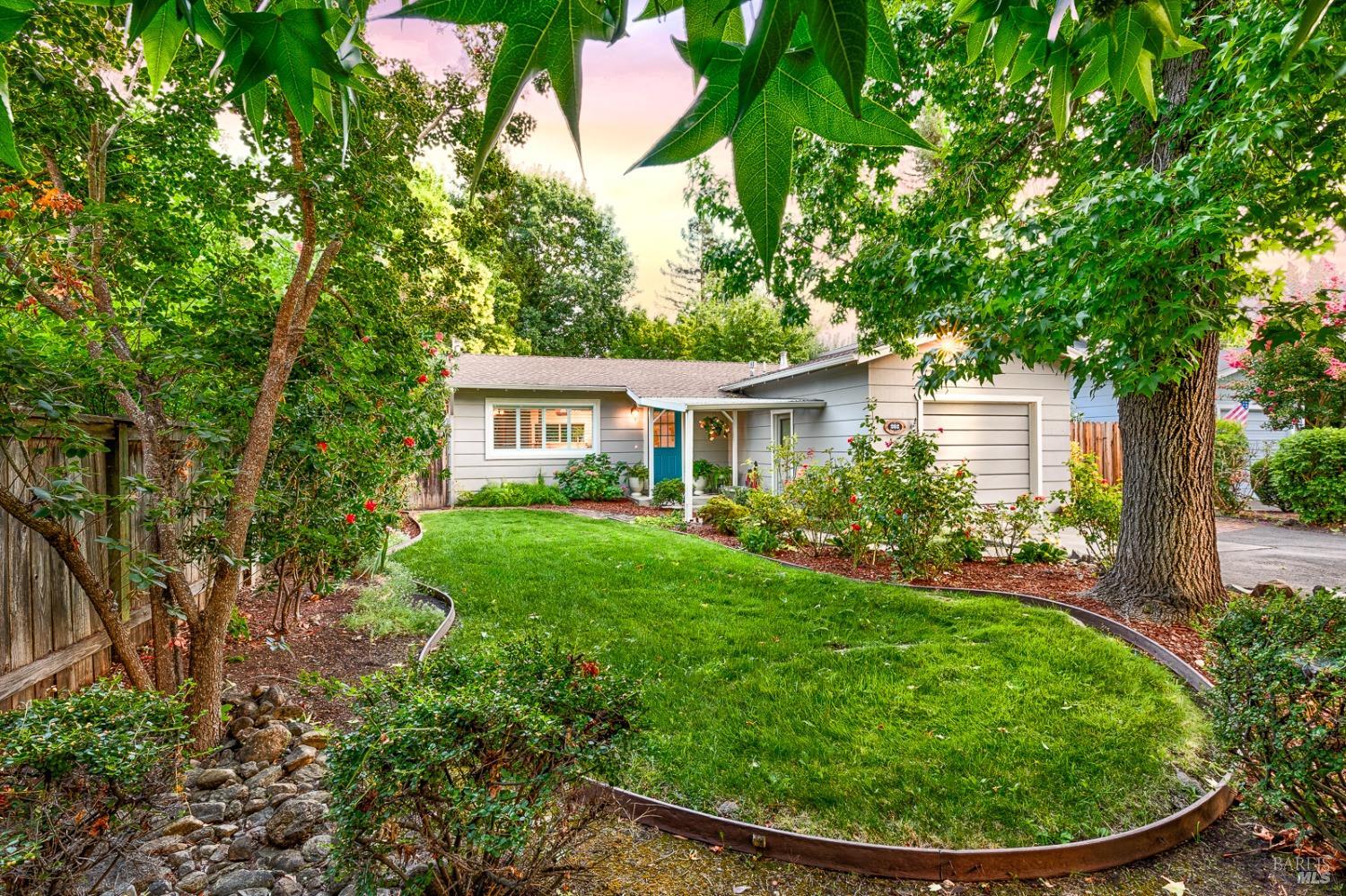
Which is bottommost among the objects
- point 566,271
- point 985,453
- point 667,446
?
point 985,453

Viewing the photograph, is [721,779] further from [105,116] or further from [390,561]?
[390,561]

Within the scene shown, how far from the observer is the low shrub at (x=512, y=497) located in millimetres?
12922

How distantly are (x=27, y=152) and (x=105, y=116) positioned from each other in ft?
1.02

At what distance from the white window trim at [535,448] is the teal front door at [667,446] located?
53.9 inches

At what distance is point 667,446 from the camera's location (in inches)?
575

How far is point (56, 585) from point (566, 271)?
25.3 meters

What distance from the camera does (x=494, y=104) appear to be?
1.94 ft

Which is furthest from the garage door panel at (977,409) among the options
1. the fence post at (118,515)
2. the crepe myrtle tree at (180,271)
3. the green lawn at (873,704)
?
the fence post at (118,515)

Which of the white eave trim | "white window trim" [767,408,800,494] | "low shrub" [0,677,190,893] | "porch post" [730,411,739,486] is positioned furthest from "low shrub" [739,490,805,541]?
"low shrub" [0,677,190,893]

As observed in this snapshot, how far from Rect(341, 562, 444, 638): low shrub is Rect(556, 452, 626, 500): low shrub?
801 centimetres

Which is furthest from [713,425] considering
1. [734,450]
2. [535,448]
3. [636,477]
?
[535,448]

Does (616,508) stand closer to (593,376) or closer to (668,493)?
(668,493)

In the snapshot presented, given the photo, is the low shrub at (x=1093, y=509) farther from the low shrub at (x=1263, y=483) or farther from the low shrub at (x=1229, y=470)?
the low shrub at (x=1263, y=483)

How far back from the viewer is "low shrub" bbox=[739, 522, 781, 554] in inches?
309
